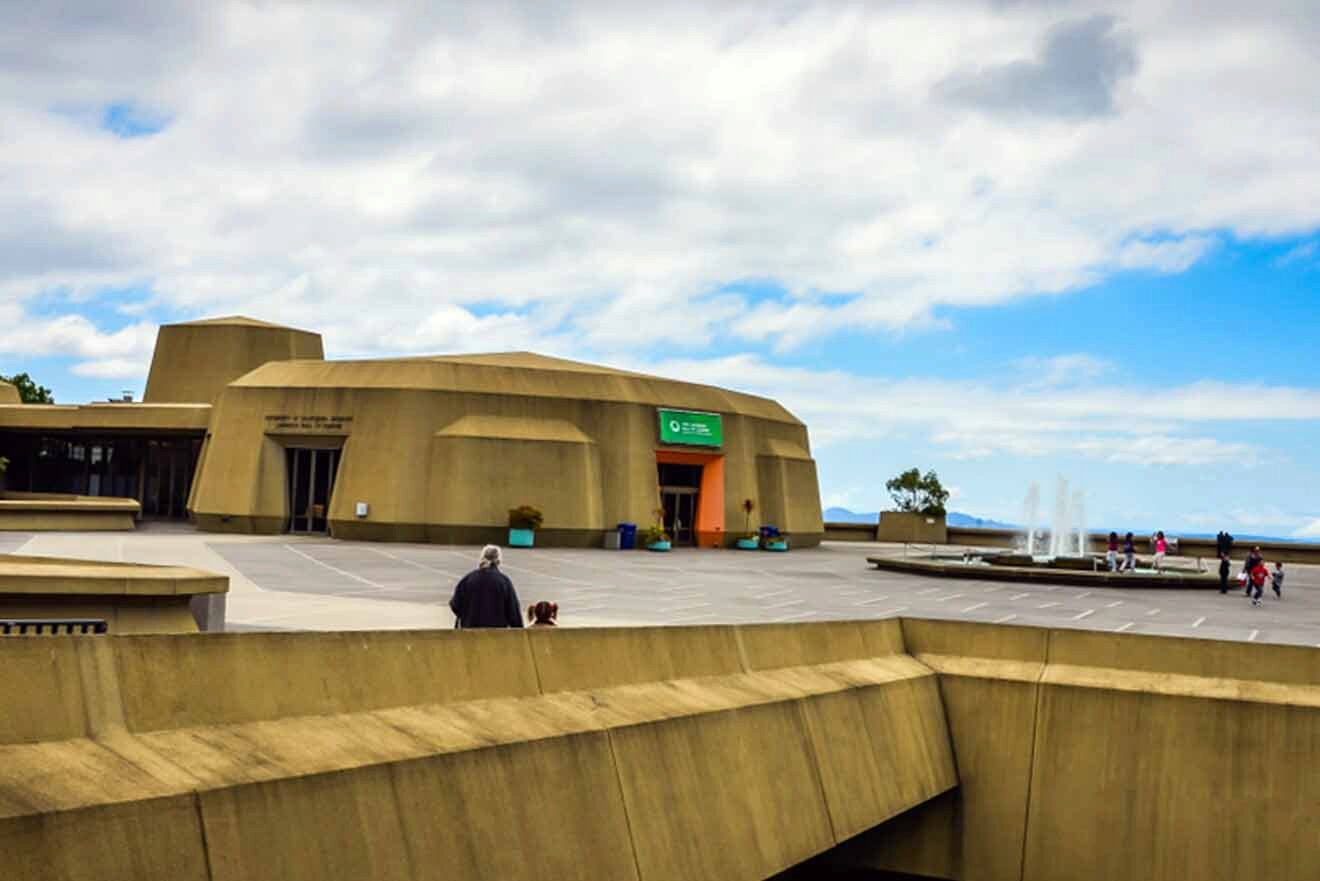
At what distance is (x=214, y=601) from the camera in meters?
14.1

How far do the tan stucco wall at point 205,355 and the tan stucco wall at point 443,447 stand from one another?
1804cm

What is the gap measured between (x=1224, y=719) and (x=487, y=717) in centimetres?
826

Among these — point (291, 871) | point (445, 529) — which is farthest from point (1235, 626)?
point (445, 529)

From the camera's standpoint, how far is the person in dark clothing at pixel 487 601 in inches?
441

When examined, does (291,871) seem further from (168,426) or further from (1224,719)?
(168,426)

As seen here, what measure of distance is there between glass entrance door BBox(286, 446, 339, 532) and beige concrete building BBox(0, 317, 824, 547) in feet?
0.19

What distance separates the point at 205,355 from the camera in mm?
65500

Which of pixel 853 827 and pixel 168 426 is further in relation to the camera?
pixel 168 426

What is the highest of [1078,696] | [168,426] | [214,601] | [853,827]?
[168,426]

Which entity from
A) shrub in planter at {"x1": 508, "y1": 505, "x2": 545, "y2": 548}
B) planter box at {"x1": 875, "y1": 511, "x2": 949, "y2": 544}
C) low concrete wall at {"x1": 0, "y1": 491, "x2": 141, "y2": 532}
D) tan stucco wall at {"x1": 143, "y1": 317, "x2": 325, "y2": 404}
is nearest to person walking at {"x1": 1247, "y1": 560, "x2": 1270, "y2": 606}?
shrub in planter at {"x1": 508, "y1": 505, "x2": 545, "y2": 548}

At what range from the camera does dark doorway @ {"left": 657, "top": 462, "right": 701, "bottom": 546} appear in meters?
50.9

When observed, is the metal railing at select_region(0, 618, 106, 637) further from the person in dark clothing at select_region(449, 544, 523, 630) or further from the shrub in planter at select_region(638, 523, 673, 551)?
the shrub in planter at select_region(638, 523, 673, 551)

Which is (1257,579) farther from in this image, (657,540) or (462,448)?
(462,448)

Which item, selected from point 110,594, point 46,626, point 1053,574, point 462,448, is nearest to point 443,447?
point 462,448
